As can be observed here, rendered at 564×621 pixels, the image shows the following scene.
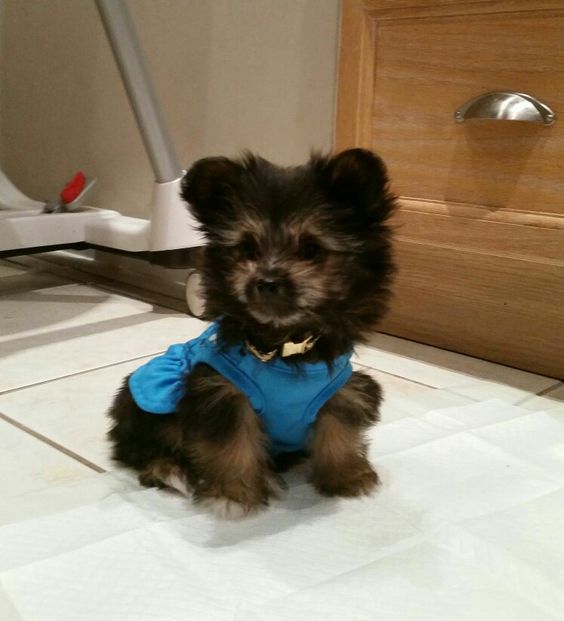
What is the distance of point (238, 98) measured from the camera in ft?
7.11

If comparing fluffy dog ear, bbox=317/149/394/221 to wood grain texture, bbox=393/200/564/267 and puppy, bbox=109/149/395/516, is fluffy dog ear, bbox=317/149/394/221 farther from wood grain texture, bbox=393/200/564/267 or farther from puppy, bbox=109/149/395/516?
wood grain texture, bbox=393/200/564/267

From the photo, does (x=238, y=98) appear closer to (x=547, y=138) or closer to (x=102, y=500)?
(x=547, y=138)

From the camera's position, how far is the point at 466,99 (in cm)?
167

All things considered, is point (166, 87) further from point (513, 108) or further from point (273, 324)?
point (273, 324)

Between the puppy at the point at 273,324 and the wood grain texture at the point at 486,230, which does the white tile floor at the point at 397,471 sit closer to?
the puppy at the point at 273,324

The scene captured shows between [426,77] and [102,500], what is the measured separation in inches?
46.3

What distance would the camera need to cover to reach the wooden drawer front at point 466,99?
1.56 m

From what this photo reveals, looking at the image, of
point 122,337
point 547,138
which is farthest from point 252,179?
point 122,337

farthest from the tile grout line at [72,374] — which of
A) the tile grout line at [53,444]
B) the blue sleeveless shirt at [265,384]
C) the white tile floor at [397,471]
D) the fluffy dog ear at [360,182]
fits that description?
the fluffy dog ear at [360,182]

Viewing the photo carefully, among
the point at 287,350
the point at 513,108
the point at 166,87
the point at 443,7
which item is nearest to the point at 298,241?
the point at 287,350

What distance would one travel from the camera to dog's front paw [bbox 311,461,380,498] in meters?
1.11

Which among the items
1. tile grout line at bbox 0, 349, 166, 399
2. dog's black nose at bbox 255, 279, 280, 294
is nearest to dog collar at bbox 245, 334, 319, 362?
dog's black nose at bbox 255, 279, 280, 294

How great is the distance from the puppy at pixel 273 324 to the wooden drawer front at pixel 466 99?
705 mm

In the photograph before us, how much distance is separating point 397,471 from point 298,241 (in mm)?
445
